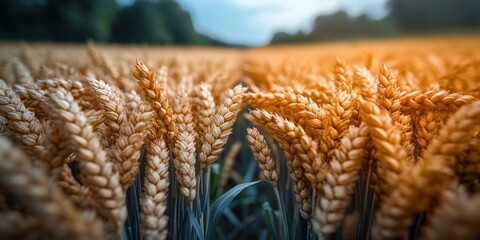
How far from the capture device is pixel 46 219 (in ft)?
1.66

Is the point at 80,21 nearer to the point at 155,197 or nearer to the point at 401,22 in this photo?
the point at 155,197

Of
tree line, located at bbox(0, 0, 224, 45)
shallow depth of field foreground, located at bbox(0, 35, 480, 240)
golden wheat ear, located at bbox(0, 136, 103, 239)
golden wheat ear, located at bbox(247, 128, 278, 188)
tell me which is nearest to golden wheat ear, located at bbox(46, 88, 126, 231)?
shallow depth of field foreground, located at bbox(0, 35, 480, 240)

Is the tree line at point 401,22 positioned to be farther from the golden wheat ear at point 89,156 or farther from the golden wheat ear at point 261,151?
the golden wheat ear at point 89,156

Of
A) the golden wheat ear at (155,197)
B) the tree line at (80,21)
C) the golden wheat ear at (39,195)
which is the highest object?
the tree line at (80,21)

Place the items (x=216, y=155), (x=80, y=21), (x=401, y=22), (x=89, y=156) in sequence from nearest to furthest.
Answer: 1. (x=89, y=156)
2. (x=216, y=155)
3. (x=80, y=21)
4. (x=401, y=22)

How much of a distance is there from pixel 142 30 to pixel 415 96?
3442 centimetres

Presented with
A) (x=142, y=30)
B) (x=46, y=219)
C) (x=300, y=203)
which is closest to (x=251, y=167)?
(x=300, y=203)

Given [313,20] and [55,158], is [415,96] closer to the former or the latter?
[55,158]

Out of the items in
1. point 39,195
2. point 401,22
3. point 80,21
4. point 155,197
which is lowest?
point 155,197

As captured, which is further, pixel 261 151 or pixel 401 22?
pixel 401 22

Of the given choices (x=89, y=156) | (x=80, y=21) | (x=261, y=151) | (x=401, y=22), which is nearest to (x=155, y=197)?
(x=89, y=156)

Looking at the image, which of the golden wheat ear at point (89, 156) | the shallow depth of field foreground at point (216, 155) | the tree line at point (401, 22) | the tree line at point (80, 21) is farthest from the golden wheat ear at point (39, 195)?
the tree line at point (401, 22)

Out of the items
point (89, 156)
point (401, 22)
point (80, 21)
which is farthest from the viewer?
point (401, 22)

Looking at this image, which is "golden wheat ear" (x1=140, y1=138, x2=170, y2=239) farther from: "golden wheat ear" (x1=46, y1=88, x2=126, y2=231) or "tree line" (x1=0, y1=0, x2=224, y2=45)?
"tree line" (x1=0, y1=0, x2=224, y2=45)
